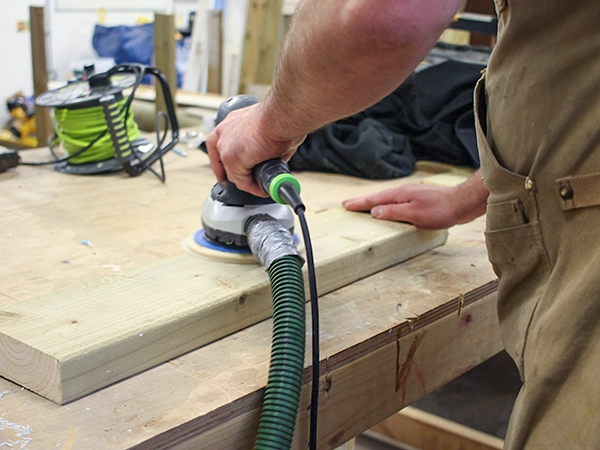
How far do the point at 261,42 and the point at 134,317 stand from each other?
2.57 meters

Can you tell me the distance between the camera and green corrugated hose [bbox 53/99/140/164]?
1640 millimetres

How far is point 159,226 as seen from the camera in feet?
4.06

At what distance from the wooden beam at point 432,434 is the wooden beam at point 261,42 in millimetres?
1820

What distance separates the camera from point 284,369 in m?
0.71

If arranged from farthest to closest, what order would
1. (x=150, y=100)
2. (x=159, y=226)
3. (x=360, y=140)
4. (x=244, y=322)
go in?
(x=150, y=100)
(x=360, y=140)
(x=159, y=226)
(x=244, y=322)

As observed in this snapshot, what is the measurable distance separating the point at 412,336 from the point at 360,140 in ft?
2.87

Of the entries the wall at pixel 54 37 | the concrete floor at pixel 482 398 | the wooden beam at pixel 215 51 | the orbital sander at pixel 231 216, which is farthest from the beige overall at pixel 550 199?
the wall at pixel 54 37

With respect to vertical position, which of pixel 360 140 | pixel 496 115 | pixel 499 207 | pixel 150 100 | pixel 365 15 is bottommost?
pixel 150 100

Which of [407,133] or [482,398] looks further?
[482,398]

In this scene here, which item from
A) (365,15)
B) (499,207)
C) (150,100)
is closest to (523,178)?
(499,207)

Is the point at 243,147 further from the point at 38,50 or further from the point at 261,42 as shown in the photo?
the point at 261,42

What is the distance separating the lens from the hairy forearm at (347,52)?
0.65 metres

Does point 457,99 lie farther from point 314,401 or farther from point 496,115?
point 314,401

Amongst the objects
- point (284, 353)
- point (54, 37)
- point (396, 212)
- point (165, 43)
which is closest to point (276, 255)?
point (284, 353)
